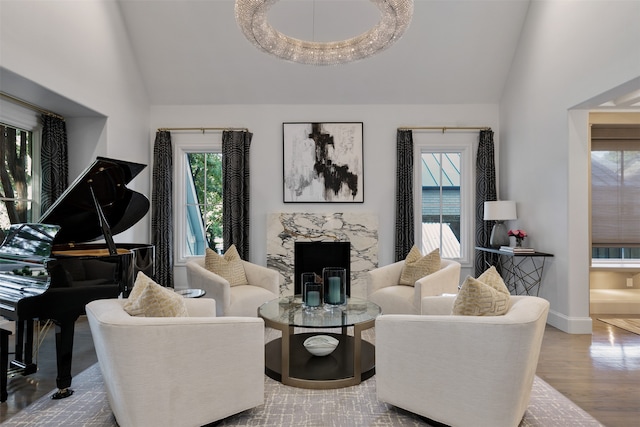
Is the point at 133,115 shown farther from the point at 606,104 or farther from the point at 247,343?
the point at 606,104

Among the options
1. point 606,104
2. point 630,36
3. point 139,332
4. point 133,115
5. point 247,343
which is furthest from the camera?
point 133,115

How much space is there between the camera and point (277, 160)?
19.0 feet

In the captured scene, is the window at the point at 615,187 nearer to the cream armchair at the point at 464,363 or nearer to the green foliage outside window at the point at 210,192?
the cream armchair at the point at 464,363

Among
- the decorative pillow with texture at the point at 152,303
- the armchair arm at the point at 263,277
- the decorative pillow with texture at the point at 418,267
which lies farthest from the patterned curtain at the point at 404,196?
the decorative pillow with texture at the point at 152,303

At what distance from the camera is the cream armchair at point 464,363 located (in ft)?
6.46

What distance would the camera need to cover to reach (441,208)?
593 cm

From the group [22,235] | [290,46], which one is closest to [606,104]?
[290,46]

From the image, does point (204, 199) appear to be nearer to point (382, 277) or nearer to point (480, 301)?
point (382, 277)

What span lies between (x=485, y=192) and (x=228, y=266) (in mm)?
3685

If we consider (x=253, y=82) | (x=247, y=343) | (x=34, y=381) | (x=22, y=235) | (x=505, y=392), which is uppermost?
(x=253, y=82)

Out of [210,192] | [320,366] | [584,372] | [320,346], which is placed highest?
[210,192]

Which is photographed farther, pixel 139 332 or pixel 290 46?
pixel 290 46

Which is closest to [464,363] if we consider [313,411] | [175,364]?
[313,411]

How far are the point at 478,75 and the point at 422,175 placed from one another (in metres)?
1.55
